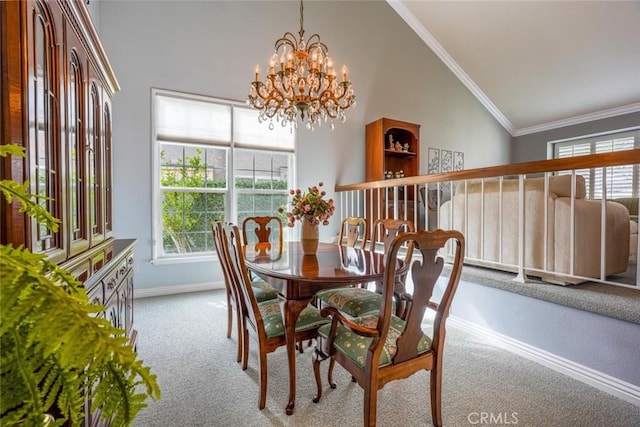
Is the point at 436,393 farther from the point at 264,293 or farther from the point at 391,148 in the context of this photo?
the point at 391,148

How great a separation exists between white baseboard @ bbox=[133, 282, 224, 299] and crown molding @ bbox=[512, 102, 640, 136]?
7.04 metres

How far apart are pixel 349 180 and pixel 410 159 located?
1.20 metres

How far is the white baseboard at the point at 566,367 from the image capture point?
1.67 m

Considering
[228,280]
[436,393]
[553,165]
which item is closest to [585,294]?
[553,165]

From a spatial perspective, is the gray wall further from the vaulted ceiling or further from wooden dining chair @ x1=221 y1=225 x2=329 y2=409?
wooden dining chair @ x1=221 y1=225 x2=329 y2=409

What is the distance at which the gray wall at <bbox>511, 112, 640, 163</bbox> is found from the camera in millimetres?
5250

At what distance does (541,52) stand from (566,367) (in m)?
4.87

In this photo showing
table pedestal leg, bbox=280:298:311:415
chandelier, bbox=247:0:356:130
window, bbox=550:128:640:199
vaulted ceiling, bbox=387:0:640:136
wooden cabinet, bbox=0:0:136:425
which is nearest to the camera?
wooden cabinet, bbox=0:0:136:425

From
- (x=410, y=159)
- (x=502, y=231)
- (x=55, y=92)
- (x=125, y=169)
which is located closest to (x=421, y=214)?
(x=410, y=159)

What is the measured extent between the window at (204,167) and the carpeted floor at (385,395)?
167 centimetres

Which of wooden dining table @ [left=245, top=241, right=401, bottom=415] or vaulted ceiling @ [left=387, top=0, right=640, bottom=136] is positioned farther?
vaulted ceiling @ [left=387, top=0, right=640, bottom=136]

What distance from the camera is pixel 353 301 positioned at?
6.63 feet

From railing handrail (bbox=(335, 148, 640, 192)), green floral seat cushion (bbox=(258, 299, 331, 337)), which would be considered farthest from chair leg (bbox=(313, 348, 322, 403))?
railing handrail (bbox=(335, 148, 640, 192))

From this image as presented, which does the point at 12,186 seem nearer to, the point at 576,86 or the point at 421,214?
the point at 421,214
